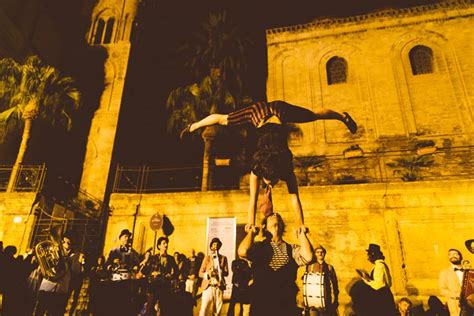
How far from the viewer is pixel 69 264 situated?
24.2 ft

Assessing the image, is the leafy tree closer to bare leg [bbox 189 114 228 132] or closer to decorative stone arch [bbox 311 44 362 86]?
decorative stone arch [bbox 311 44 362 86]

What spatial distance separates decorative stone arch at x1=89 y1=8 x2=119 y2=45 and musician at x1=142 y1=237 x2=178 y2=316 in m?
22.9

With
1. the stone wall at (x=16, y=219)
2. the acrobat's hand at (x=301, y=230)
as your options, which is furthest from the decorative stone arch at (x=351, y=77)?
the acrobat's hand at (x=301, y=230)

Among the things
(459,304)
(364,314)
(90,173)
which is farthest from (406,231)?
(90,173)

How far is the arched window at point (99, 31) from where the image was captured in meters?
27.4

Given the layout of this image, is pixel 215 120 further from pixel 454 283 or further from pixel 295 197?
pixel 454 283

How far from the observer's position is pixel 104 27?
1094 inches

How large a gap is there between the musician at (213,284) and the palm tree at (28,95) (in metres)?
13.2

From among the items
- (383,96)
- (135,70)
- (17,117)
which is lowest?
(17,117)

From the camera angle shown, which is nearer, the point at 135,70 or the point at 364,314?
the point at 364,314

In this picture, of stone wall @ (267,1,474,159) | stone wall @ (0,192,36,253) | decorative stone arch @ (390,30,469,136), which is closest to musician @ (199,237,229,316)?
stone wall @ (0,192,36,253)

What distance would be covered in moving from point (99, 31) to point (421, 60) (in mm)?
26022

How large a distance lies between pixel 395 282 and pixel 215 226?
6.67 metres

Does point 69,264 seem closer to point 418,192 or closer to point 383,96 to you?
point 418,192
